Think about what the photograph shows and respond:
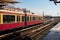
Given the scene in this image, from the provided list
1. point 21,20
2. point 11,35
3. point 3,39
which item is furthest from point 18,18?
point 3,39

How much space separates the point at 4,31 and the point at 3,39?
5.82m

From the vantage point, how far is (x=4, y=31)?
2298 cm

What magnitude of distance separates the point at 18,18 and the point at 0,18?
6.62 metres

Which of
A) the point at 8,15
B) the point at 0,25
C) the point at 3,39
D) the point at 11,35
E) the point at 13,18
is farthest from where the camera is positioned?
the point at 13,18

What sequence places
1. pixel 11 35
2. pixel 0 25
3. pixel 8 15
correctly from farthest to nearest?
pixel 8 15, pixel 0 25, pixel 11 35

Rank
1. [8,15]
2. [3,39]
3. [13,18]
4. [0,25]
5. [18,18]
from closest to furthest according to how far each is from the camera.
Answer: [3,39]
[0,25]
[8,15]
[13,18]
[18,18]

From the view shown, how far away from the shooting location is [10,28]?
922 inches

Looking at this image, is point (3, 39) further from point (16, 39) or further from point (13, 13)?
point (13, 13)

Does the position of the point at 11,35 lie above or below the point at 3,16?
below

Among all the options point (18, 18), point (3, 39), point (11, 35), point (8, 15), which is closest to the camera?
point (3, 39)

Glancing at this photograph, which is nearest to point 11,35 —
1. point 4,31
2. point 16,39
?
point 16,39

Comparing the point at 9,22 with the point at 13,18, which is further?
the point at 13,18

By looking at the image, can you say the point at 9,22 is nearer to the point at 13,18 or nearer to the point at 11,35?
the point at 13,18

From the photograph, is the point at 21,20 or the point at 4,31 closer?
the point at 4,31
